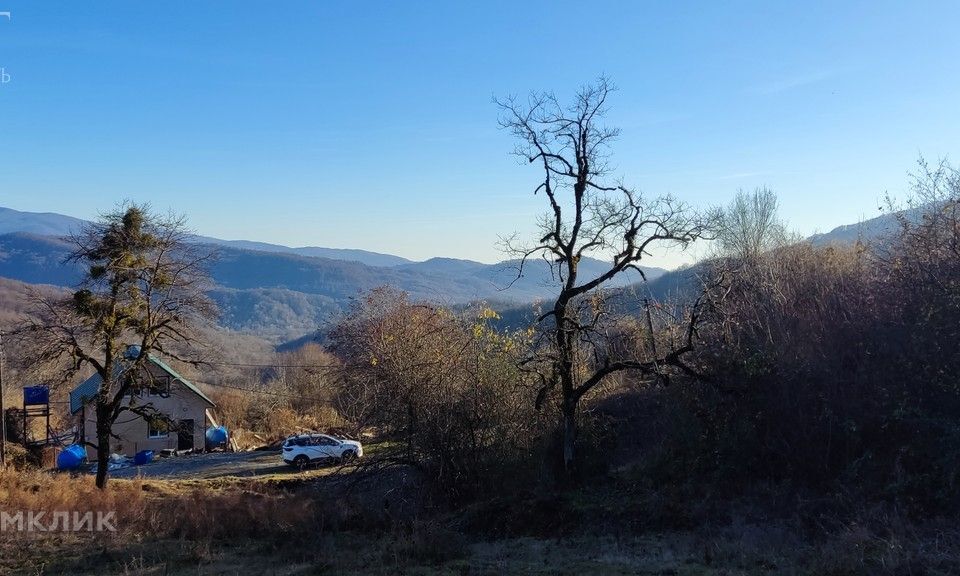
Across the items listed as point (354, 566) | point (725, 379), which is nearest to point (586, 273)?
point (725, 379)

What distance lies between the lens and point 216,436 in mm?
46781

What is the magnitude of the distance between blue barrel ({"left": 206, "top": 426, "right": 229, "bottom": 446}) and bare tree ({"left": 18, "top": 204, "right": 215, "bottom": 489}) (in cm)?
2570

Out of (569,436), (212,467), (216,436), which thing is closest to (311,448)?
(212,467)

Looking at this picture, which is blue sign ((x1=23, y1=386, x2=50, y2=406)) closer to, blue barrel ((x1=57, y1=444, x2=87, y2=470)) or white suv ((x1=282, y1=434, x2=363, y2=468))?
blue barrel ((x1=57, y1=444, x2=87, y2=470))

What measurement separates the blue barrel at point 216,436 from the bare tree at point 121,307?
25696 mm

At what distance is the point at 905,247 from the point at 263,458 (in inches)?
1383

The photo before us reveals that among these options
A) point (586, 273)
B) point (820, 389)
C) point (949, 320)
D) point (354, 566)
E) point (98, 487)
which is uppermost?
point (586, 273)

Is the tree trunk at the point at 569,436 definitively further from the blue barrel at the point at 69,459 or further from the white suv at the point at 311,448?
the blue barrel at the point at 69,459

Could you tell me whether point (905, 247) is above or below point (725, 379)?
above

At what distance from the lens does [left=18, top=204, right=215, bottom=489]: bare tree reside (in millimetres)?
20500

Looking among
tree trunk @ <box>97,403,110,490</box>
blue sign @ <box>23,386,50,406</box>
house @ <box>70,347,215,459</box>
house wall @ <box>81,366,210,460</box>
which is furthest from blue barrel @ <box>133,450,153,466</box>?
tree trunk @ <box>97,403,110,490</box>

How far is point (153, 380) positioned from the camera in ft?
73.9

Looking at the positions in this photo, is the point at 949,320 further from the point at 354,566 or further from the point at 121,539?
the point at 121,539

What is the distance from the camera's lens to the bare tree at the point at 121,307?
20500mm
